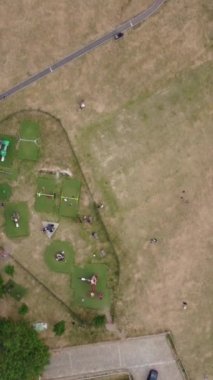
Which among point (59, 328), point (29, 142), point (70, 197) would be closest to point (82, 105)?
point (29, 142)

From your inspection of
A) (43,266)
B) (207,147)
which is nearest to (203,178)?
(207,147)

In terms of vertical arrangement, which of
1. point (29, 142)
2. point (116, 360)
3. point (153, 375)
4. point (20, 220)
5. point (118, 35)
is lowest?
point (153, 375)

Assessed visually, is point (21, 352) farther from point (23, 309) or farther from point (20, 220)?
point (20, 220)

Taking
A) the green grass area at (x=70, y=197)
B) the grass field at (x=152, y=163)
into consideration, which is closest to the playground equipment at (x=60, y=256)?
the grass field at (x=152, y=163)

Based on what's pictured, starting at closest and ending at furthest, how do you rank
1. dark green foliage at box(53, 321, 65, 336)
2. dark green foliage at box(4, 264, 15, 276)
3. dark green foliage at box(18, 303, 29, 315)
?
dark green foliage at box(53, 321, 65, 336) < dark green foliage at box(18, 303, 29, 315) < dark green foliage at box(4, 264, 15, 276)

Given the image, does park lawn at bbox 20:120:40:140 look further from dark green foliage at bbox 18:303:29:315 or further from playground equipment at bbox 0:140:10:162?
dark green foliage at bbox 18:303:29:315

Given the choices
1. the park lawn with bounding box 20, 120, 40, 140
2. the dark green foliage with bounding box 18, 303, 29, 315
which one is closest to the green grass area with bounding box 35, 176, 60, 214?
the park lawn with bounding box 20, 120, 40, 140
